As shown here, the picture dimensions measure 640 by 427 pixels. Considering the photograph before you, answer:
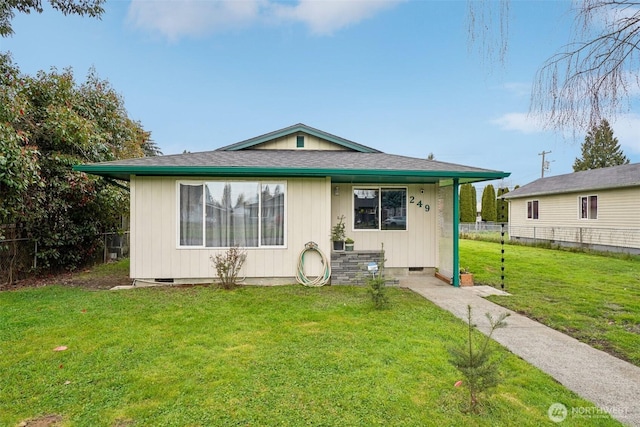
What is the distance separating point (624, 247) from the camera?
12.6 meters

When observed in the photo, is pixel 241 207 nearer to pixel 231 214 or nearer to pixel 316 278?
pixel 231 214

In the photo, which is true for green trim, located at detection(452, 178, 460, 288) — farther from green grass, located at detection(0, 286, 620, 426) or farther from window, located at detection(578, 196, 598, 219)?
window, located at detection(578, 196, 598, 219)

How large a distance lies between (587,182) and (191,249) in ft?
58.7

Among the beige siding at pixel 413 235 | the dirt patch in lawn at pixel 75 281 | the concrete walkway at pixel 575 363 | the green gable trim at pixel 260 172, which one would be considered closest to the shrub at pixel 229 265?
the green gable trim at pixel 260 172

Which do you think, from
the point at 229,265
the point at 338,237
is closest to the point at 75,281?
the point at 229,265

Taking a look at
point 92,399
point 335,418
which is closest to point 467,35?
point 335,418

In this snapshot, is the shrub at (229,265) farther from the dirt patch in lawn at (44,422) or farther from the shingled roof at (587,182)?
the shingled roof at (587,182)

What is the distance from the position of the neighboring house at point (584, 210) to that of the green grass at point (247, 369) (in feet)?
42.8

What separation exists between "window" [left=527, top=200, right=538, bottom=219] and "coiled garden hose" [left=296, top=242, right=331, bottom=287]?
16633 millimetres

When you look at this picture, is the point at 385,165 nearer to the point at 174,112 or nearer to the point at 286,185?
the point at 286,185

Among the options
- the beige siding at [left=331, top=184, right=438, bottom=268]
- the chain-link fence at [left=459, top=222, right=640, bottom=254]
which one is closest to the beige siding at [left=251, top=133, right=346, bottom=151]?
the beige siding at [left=331, top=184, right=438, bottom=268]

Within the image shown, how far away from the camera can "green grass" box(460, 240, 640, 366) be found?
430 cm

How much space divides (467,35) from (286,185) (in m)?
4.74

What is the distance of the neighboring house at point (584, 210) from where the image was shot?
12.8 metres
